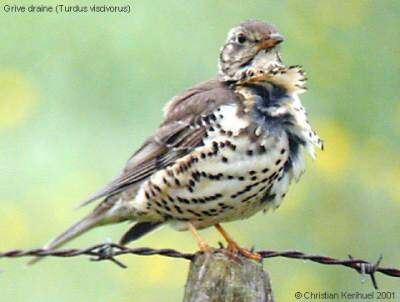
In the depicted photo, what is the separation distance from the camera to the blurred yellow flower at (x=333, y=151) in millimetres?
9125

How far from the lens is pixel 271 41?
22.3 feet

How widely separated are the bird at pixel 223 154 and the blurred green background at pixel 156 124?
5.20 feet

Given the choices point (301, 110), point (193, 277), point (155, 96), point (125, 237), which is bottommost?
point (193, 277)

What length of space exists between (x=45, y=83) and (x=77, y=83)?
25cm

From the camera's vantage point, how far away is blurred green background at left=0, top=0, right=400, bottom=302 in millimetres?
8453

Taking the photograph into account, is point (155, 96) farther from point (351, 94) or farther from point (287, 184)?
point (287, 184)

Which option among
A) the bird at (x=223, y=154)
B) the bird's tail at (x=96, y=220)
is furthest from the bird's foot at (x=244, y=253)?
the bird's tail at (x=96, y=220)

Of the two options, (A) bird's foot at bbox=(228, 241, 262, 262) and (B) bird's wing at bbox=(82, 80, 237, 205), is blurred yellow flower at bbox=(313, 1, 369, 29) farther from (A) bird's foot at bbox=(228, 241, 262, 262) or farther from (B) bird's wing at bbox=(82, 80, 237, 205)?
(A) bird's foot at bbox=(228, 241, 262, 262)

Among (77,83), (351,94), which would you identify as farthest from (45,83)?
(351,94)

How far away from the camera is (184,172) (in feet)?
21.1

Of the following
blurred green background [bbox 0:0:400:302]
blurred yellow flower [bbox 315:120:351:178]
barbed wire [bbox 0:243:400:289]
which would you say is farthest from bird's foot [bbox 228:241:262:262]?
blurred yellow flower [bbox 315:120:351:178]

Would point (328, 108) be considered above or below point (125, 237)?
above

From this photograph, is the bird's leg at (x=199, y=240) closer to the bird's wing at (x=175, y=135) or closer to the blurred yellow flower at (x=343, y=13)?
the bird's wing at (x=175, y=135)

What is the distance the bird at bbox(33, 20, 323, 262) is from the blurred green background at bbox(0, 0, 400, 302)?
62.4 inches
